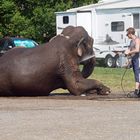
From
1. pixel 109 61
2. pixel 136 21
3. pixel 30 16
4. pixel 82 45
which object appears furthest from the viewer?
pixel 30 16

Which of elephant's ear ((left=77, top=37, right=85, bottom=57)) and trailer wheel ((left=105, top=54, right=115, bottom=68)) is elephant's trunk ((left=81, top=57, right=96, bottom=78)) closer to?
elephant's ear ((left=77, top=37, right=85, bottom=57))

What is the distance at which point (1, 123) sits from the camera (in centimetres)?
1167

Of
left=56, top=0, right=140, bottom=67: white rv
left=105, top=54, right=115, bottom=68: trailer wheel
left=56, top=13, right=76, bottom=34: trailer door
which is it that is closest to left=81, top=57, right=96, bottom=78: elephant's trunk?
left=56, top=0, right=140, bottom=67: white rv

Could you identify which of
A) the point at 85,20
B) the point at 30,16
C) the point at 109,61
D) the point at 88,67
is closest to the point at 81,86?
the point at 88,67

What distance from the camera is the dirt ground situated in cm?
1042

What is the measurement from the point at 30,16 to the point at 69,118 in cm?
3175

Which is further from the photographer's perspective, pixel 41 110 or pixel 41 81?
pixel 41 81

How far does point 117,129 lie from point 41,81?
5177mm

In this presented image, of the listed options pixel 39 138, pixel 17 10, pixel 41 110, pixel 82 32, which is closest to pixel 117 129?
pixel 39 138

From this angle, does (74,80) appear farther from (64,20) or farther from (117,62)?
(64,20)

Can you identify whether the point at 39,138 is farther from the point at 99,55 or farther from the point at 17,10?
the point at 17,10

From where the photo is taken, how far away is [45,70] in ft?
52.0

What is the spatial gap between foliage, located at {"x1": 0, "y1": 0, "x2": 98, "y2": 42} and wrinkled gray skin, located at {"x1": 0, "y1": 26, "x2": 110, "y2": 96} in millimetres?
24087

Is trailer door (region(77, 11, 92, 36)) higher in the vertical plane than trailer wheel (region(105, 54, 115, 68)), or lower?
higher
